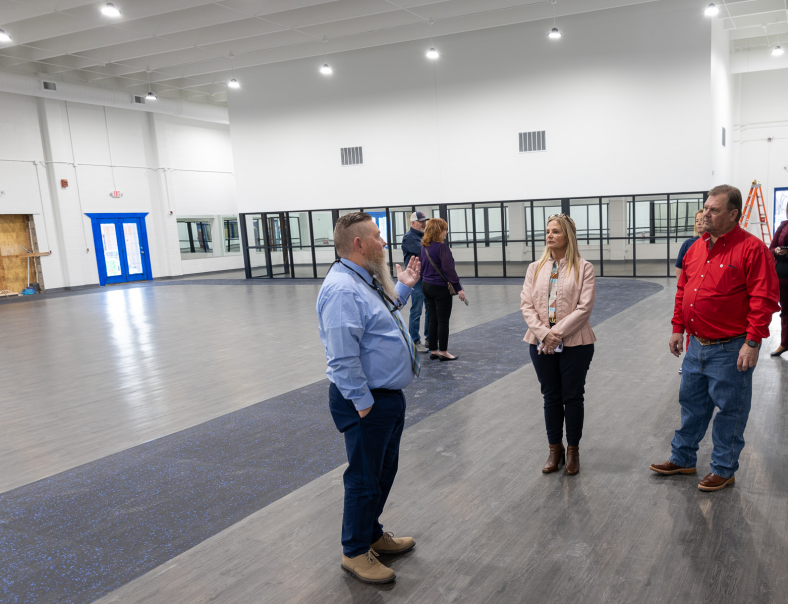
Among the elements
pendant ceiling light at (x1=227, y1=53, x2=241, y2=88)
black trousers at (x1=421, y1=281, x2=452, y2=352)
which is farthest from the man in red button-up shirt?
pendant ceiling light at (x1=227, y1=53, x2=241, y2=88)

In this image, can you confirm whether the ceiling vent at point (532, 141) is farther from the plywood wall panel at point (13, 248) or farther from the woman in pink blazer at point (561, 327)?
the plywood wall panel at point (13, 248)

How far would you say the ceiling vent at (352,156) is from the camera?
58.4ft

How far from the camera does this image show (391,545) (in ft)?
9.55

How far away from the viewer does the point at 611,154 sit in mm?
14805

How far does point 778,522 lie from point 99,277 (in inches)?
856

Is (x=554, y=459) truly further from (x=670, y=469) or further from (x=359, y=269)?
(x=359, y=269)

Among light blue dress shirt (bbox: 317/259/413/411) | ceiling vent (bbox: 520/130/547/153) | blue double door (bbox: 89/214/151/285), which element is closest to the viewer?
light blue dress shirt (bbox: 317/259/413/411)

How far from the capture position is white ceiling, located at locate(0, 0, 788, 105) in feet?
42.5

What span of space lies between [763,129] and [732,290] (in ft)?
63.3

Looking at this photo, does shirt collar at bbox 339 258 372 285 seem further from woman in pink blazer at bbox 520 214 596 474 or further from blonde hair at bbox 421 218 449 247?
blonde hair at bbox 421 218 449 247

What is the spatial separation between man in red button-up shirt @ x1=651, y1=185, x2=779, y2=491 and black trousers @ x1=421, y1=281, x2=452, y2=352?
3.43m

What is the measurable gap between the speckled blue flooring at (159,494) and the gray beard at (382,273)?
1673 mm

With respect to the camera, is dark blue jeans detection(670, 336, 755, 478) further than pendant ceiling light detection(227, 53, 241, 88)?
No

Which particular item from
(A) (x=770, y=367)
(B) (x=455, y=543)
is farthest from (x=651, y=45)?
(B) (x=455, y=543)
